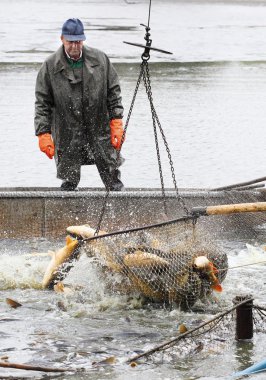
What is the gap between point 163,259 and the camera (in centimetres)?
895

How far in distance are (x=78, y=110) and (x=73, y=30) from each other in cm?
95

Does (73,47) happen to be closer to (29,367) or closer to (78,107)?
(78,107)

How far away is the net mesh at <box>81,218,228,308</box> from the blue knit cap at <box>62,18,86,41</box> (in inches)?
106

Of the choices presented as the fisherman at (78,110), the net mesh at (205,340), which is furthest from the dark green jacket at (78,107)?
the net mesh at (205,340)

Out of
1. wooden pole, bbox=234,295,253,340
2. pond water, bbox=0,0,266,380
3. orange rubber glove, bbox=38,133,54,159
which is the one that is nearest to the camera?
wooden pole, bbox=234,295,253,340

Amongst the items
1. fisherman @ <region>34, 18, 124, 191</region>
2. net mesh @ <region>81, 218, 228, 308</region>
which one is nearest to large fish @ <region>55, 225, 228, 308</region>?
net mesh @ <region>81, 218, 228, 308</region>

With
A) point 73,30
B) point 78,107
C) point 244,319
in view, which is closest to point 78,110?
point 78,107

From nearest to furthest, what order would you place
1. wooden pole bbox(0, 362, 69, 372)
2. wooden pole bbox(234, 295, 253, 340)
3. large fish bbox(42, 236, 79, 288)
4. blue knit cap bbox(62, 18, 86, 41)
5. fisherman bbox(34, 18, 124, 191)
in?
wooden pole bbox(0, 362, 69, 372)
wooden pole bbox(234, 295, 253, 340)
large fish bbox(42, 236, 79, 288)
blue knit cap bbox(62, 18, 86, 41)
fisherman bbox(34, 18, 124, 191)

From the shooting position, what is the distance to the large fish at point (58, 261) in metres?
9.46

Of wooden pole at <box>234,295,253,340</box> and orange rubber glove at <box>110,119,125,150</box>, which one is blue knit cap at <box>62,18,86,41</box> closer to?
orange rubber glove at <box>110,119,125,150</box>

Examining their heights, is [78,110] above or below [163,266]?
above

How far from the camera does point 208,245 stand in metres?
9.26

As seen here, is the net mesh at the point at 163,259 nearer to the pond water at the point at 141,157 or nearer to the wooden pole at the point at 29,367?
the pond water at the point at 141,157

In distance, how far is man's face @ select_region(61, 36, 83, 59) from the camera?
37.2 ft
